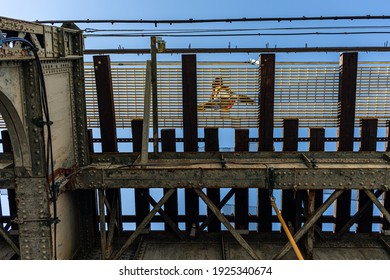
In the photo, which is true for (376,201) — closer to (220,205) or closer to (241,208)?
(241,208)

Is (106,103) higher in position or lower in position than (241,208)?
higher

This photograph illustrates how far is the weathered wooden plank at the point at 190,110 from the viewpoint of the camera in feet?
28.3

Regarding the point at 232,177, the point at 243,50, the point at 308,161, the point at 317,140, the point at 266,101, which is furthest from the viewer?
the point at 243,50

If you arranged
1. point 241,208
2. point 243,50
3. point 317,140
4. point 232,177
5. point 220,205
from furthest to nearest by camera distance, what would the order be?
point 243,50 → point 241,208 → point 220,205 → point 317,140 → point 232,177

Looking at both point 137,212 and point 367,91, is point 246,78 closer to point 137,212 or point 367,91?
point 367,91

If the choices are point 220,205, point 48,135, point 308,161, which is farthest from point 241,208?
point 48,135

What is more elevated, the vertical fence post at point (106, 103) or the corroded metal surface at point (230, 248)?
the vertical fence post at point (106, 103)

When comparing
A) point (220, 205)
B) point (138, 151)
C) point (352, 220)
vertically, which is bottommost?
point (352, 220)

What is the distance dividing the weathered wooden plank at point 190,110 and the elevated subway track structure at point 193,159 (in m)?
0.02

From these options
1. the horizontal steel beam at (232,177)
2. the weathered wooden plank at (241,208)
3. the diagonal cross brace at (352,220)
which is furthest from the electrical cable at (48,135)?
the diagonal cross brace at (352,220)

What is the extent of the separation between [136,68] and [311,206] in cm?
518

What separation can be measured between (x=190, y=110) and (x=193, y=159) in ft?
3.81

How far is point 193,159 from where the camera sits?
8625 mm

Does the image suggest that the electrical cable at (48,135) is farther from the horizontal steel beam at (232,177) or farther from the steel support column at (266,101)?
the steel support column at (266,101)
